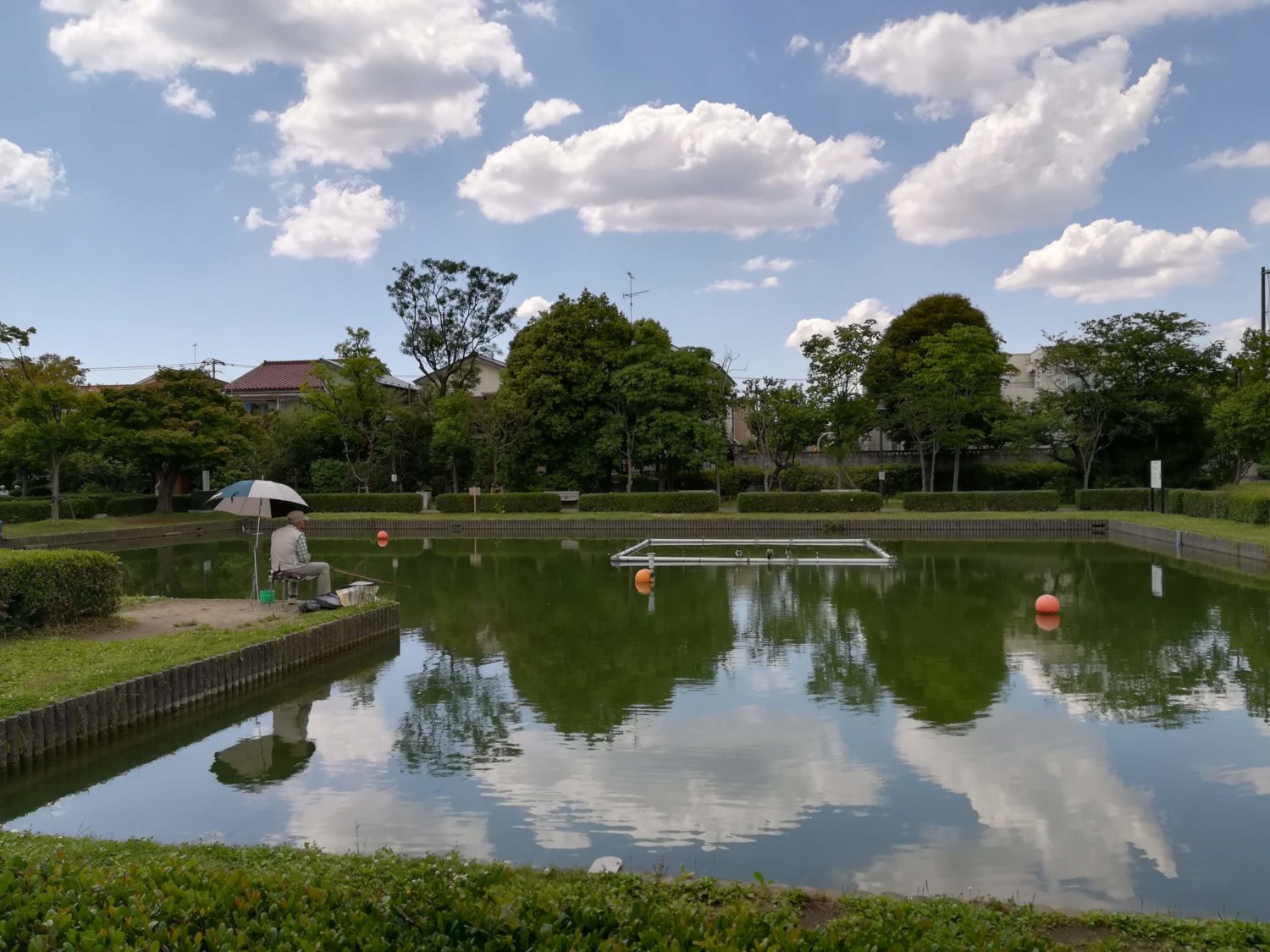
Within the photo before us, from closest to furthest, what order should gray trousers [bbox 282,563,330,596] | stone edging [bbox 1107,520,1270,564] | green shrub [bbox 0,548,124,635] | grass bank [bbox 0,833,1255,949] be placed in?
1. grass bank [bbox 0,833,1255,949]
2. green shrub [bbox 0,548,124,635]
3. gray trousers [bbox 282,563,330,596]
4. stone edging [bbox 1107,520,1270,564]

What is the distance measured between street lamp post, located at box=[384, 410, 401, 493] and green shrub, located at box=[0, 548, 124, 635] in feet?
70.8

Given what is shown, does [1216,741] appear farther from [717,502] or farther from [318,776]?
[717,502]

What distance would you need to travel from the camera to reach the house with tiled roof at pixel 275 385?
127 ft

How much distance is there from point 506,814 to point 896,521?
20511 millimetres

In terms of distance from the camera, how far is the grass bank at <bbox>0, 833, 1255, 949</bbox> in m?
2.87

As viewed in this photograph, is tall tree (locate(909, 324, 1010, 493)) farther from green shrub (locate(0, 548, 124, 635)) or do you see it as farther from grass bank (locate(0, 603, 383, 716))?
green shrub (locate(0, 548, 124, 635))

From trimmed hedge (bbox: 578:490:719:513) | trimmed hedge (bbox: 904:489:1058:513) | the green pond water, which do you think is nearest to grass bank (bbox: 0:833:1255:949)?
the green pond water

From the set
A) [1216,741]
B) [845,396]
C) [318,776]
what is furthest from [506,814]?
[845,396]

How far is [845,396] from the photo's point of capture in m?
30.7

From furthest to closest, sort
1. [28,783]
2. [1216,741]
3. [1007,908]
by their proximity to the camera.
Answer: [1216,741] < [28,783] < [1007,908]

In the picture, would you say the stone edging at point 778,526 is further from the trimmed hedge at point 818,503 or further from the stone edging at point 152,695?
the stone edging at point 152,695

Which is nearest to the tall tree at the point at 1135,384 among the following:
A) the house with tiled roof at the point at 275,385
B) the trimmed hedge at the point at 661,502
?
the trimmed hedge at the point at 661,502

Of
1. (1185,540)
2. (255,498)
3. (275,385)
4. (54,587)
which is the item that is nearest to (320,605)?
(255,498)

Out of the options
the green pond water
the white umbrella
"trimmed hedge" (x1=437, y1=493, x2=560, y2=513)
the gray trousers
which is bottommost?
the green pond water
